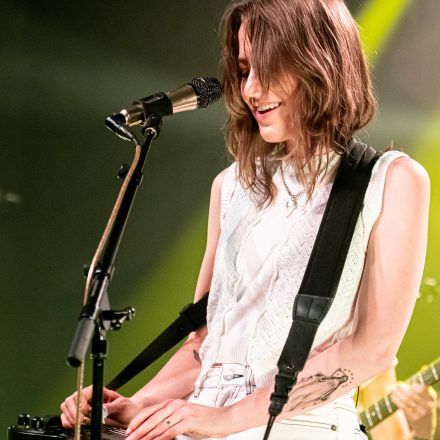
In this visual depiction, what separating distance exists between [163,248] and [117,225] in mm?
2233

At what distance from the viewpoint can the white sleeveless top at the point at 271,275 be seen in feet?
5.91

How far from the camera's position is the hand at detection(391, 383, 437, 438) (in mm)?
3053

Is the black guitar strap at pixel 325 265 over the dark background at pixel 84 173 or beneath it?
beneath

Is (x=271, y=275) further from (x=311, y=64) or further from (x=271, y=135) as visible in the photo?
(x=311, y=64)

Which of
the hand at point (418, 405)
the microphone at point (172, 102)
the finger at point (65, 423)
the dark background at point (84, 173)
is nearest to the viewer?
the microphone at point (172, 102)

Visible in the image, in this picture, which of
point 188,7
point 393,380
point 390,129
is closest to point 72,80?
point 188,7

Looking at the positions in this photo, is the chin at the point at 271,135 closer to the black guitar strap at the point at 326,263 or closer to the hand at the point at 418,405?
the black guitar strap at the point at 326,263

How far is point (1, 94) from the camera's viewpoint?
388cm

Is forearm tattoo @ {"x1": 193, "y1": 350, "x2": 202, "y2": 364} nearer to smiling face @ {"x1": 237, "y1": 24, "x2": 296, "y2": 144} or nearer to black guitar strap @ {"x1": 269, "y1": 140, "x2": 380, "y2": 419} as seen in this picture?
black guitar strap @ {"x1": 269, "y1": 140, "x2": 380, "y2": 419}

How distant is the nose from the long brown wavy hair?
0.6 inches

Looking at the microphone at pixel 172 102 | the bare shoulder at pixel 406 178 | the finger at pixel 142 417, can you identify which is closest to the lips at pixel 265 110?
the microphone at pixel 172 102

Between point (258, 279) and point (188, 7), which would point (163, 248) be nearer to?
point (188, 7)

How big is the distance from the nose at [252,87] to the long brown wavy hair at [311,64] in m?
0.01

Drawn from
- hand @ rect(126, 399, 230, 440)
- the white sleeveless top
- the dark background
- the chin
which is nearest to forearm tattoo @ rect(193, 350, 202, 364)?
the white sleeveless top
